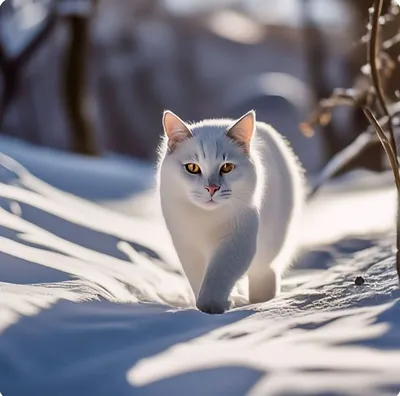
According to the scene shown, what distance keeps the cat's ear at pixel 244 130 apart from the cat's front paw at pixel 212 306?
60cm

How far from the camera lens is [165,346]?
6.31 feet

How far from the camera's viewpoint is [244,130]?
8.54 feet

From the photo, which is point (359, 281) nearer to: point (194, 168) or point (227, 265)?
point (227, 265)

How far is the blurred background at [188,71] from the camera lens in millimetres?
8977

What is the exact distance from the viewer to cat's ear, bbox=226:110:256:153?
2.58 metres

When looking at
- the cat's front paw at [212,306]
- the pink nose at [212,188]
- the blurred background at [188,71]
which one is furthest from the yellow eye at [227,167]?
the blurred background at [188,71]

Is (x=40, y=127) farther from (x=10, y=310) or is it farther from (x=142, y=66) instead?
(x=10, y=310)

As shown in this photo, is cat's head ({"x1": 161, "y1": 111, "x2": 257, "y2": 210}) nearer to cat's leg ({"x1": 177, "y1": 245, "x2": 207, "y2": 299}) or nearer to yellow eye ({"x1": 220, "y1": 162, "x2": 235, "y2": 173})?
yellow eye ({"x1": 220, "y1": 162, "x2": 235, "y2": 173})

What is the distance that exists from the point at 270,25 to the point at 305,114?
3.17 meters

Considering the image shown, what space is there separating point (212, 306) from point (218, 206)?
35cm

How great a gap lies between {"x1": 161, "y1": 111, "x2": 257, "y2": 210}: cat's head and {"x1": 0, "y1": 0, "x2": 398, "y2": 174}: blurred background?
504 centimetres

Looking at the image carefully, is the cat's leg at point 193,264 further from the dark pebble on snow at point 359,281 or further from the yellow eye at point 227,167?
the dark pebble on snow at point 359,281

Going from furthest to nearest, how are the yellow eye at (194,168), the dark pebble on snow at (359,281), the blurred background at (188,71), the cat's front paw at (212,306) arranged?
the blurred background at (188,71) → the dark pebble on snow at (359,281) → the yellow eye at (194,168) → the cat's front paw at (212,306)

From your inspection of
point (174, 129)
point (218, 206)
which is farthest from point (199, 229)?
point (174, 129)
